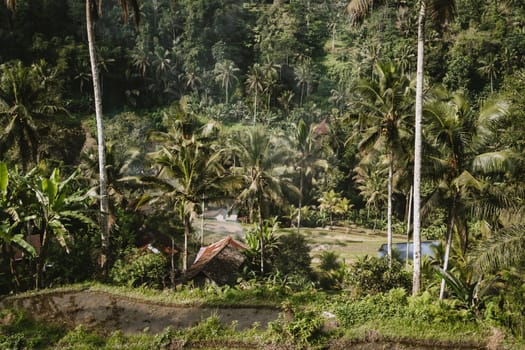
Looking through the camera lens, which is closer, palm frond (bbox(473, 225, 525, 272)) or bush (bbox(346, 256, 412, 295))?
palm frond (bbox(473, 225, 525, 272))

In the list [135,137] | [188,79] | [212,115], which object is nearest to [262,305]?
[135,137]

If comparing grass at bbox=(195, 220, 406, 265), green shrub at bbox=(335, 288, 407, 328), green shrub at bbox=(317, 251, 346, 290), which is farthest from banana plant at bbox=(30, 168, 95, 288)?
grass at bbox=(195, 220, 406, 265)

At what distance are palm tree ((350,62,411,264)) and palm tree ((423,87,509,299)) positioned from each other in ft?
10.5

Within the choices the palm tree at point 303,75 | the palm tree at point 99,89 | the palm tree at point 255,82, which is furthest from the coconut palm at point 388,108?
the palm tree at point 303,75

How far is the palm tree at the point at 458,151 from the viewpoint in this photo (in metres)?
12.0

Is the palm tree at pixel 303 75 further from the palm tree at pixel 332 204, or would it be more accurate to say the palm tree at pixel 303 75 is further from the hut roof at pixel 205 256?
the hut roof at pixel 205 256

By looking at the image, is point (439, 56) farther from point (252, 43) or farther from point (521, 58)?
point (252, 43)

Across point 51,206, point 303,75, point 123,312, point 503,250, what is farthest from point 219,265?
point 303,75

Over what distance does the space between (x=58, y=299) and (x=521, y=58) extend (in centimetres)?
5877

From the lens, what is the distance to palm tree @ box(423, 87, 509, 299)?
39.3 ft

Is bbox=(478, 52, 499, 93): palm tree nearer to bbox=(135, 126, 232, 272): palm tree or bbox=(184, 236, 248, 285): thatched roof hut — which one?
bbox=(184, 236, 248, 285): thatched roof hut

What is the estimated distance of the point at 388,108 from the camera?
16594mm

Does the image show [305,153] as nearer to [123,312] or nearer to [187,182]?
[187,182]

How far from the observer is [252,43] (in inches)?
3307
